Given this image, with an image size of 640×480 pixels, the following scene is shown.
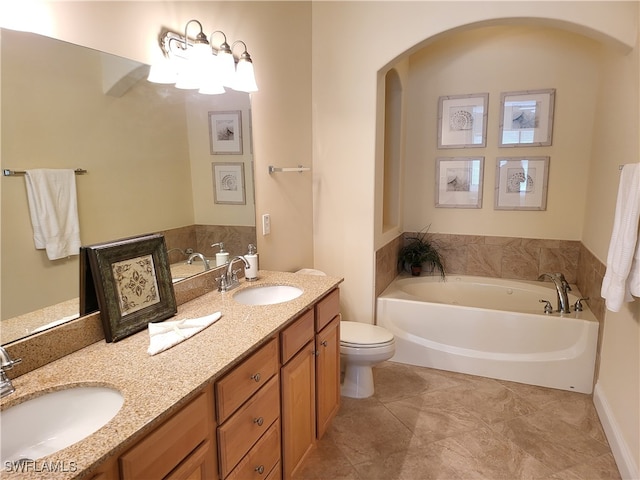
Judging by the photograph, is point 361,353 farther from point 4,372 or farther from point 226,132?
point 4,372

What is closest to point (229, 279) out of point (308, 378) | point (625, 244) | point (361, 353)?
point (308, 378)

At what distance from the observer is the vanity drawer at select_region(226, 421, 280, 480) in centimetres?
142

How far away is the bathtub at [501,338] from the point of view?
2.71 meters

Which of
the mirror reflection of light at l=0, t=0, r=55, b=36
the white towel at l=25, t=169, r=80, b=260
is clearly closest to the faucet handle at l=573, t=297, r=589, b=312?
the white towel at l=25, t=169, r=80, b=260

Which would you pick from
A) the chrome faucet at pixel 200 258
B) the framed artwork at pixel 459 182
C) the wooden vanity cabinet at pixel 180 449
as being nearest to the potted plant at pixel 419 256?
the framed artwork at pixel 459 182

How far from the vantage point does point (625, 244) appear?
182cm

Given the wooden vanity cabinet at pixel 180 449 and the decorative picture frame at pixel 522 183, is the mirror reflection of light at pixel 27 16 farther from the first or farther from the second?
the decorative picture frame at pixel 522 183

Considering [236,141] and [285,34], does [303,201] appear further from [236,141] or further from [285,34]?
[285,34]

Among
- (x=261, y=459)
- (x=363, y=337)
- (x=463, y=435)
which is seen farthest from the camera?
(x=363, y=337)

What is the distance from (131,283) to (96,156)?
0.46m

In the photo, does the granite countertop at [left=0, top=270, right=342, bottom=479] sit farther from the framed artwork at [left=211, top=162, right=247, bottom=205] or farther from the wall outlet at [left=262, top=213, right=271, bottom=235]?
the wall outlet at [left=262, top=213, right=271, bottom=235]

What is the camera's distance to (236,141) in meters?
2.18

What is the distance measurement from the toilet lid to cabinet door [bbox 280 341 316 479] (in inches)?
24.3

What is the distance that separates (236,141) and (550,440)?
2344 millimetres
